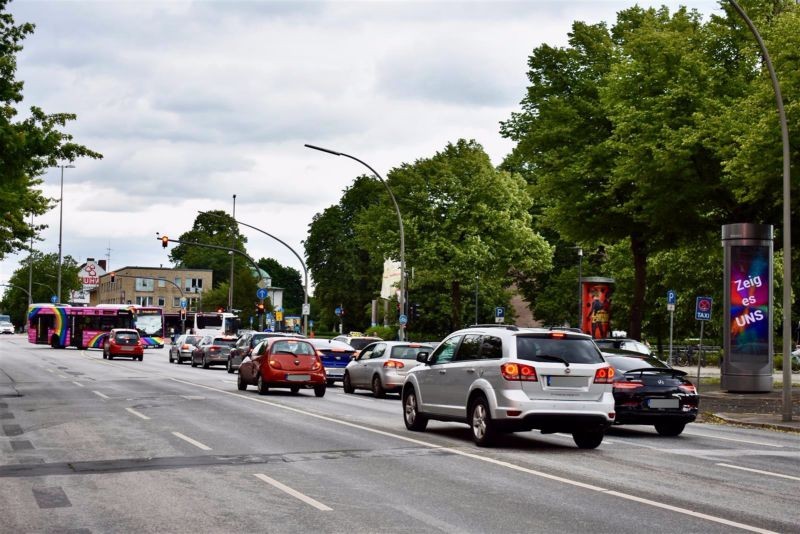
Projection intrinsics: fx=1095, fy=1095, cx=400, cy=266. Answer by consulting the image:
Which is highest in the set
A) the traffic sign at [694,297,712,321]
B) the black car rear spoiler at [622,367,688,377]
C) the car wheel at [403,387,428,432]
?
the traffic sign at [694,297,712,321]

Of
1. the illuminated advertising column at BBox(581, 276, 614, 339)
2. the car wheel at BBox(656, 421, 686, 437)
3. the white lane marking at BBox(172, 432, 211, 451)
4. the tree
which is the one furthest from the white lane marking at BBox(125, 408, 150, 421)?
the illuminated advertising column at BBox(581, 276, 614, 339)

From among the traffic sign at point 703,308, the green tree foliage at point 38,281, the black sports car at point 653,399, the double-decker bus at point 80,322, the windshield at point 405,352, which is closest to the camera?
the black sports car at point 653,399

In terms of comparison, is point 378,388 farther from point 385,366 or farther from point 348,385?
point 348,385

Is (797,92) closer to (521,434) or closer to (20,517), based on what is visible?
(521,434)

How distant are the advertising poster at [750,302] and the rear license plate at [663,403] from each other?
1334cm

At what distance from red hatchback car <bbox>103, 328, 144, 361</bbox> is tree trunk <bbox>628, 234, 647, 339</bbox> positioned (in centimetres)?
2862

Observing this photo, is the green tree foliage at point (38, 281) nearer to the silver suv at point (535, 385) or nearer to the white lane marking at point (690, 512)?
the silver suv at point (535, 385)

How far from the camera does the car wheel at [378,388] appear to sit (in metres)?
29.2

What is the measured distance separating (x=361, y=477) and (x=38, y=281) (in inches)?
6756

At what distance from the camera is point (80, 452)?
45.7 feet

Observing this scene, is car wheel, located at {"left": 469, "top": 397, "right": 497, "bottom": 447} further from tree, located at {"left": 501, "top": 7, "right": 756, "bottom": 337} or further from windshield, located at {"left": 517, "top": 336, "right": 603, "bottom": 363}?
tree, located at {"left": 501, "top": 7, "right": 756, "bottom": 337}

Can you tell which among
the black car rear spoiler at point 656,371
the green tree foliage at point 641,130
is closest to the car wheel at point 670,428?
the black car rear spoiler at point 656,371

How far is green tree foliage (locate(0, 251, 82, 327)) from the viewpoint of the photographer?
16354cm

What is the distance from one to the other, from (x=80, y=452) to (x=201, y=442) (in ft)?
6.16
